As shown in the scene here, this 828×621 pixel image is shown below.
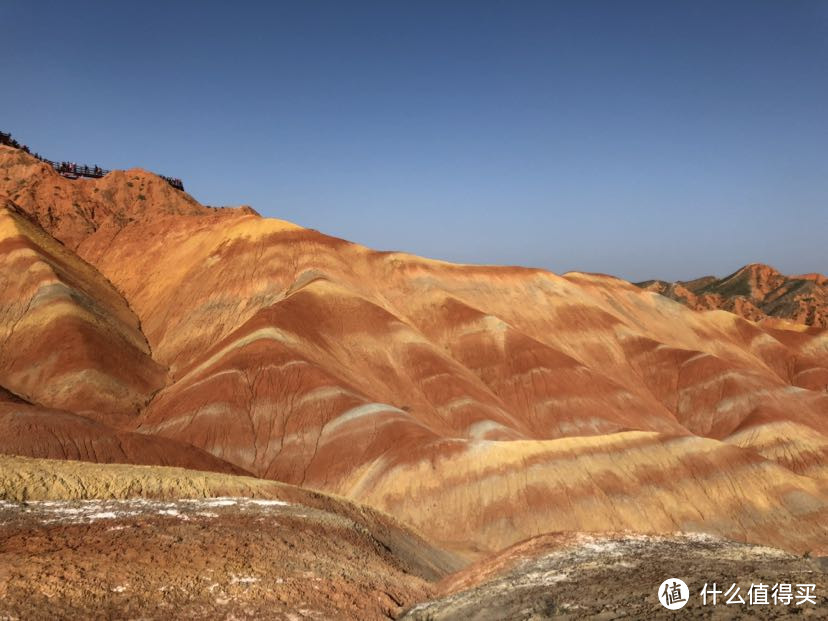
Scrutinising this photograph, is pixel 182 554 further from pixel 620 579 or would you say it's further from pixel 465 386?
pixel 465 386

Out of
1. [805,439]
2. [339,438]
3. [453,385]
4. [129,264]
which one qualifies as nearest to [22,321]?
[129,264]

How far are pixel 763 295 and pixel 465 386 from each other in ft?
466

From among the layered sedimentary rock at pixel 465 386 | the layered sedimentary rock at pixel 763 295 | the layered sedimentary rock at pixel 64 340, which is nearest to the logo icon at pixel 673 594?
the layered sedimentary rock at pixel 465 386

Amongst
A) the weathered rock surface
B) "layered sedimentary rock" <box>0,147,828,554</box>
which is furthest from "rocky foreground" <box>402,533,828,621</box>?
"layered sedimentary rock" <box>0,147,828,554</box>

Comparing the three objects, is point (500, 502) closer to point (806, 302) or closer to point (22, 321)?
point (22, 321)

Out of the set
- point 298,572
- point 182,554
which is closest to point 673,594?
point 298,572

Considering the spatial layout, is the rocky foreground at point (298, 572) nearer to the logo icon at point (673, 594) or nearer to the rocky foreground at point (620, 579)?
the rocky foreground at point (620, 579)

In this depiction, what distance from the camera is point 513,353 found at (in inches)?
3076

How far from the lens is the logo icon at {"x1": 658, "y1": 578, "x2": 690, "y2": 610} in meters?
13.0

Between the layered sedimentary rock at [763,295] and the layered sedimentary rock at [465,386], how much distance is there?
31829mm

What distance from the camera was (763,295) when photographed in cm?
18038

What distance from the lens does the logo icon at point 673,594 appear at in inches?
513

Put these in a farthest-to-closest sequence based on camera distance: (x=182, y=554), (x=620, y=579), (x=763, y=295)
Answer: (x=763, y=295) → (x=182, y=554) → (x=620, y=579)

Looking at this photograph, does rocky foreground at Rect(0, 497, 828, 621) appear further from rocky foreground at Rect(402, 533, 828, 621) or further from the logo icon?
the logo icon
